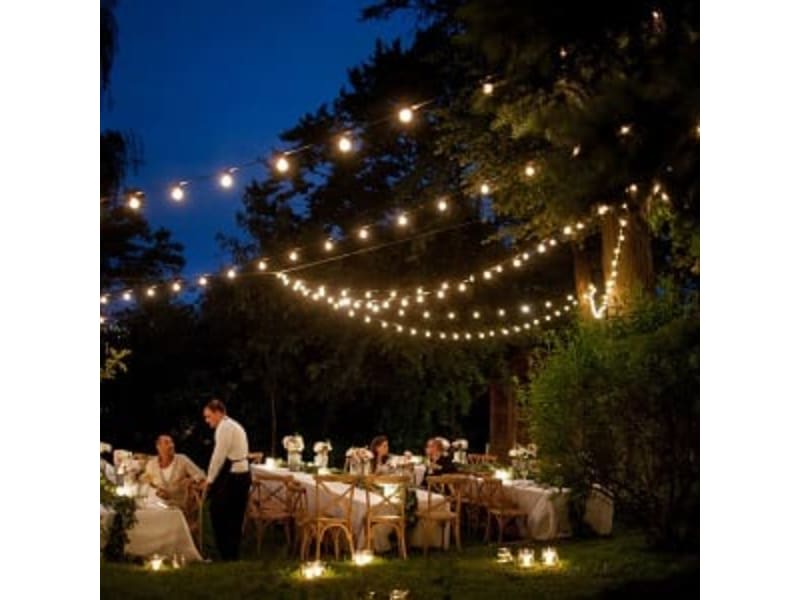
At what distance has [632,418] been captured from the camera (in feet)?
26.0

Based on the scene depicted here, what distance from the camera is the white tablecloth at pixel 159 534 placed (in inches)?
291

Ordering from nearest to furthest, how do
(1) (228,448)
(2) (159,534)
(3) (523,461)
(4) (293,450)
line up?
1. (2) (159,534)
2. (1) (228,448)
3. (3) (523,461)
4. (4) (293,450)

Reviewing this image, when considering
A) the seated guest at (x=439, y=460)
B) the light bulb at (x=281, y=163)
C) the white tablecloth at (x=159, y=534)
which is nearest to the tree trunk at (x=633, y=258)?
the seated guest at (x=439, y=460)

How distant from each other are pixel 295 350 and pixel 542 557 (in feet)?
30.2

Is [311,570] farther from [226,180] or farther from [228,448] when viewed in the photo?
[226,180]

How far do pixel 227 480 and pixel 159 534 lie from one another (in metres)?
0.69

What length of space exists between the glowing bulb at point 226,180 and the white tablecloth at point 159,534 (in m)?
2.54

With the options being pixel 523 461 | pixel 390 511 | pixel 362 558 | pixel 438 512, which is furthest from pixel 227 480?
pixel 523 461

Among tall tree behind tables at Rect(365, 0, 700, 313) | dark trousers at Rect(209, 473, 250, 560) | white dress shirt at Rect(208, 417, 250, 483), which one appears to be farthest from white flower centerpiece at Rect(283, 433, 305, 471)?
tall tree behind tables at Rect(365, 0, 700, 313)

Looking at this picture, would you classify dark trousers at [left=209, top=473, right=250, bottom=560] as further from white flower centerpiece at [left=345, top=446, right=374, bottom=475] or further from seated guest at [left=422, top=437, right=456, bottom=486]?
seated guest at [left=422, top=437, right=456, bottom=486]

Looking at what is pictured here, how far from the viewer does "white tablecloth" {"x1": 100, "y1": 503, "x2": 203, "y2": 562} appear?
→ 24.2 feet

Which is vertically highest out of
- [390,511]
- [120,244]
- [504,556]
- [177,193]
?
[120,244]

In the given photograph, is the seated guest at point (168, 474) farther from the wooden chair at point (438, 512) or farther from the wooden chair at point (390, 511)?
the wooden chair at point (438, 512)
